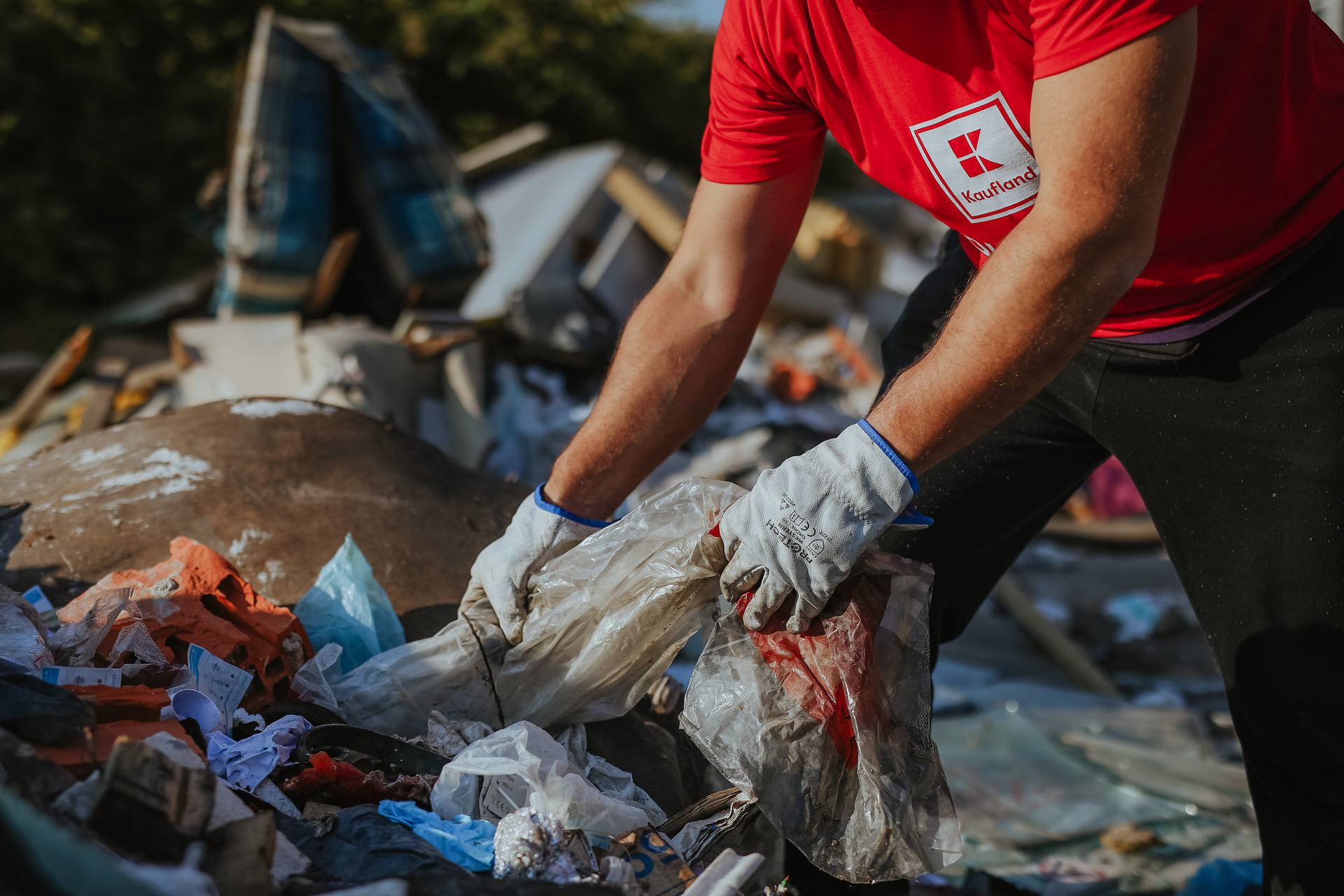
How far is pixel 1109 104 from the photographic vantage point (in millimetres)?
1273

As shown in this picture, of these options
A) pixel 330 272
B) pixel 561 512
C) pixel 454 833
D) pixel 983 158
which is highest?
pixel 983 158

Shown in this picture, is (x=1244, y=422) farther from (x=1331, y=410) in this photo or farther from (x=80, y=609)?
(x=80, y=609)

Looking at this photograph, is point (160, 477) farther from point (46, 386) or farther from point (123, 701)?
point (46, 386)

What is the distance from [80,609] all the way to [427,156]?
10.8ft

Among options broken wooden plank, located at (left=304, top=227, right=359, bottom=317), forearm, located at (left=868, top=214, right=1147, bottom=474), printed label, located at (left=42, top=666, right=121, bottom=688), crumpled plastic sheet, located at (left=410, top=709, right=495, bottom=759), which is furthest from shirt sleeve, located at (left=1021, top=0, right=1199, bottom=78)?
broken wooden plank, located at (left=304, top=227, right=359, bottom=317)

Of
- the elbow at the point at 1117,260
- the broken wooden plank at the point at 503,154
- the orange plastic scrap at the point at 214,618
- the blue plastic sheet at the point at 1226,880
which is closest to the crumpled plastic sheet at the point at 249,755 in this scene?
the orange plastic scrap at the point at 214,618

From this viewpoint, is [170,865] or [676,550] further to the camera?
[676,550]

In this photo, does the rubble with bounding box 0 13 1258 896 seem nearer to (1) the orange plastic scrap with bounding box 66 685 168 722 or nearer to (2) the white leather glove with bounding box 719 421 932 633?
(1) the orange plastic scrap with bounding box 66 685 168 722

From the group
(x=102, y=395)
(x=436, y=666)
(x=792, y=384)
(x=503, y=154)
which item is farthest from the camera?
(x=503, y=154)

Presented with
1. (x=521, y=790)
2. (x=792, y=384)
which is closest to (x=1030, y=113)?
(x=521, y=790)

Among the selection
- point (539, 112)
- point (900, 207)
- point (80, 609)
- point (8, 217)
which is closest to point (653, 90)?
point (539, 112)

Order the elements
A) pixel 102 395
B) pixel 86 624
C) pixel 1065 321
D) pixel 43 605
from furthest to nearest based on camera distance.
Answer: pixel 102 395 < pixel 43 605 < pixel 86 624 < pixel 1065 321

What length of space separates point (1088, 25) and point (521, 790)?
122 cm

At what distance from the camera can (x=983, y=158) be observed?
63.4 inches
